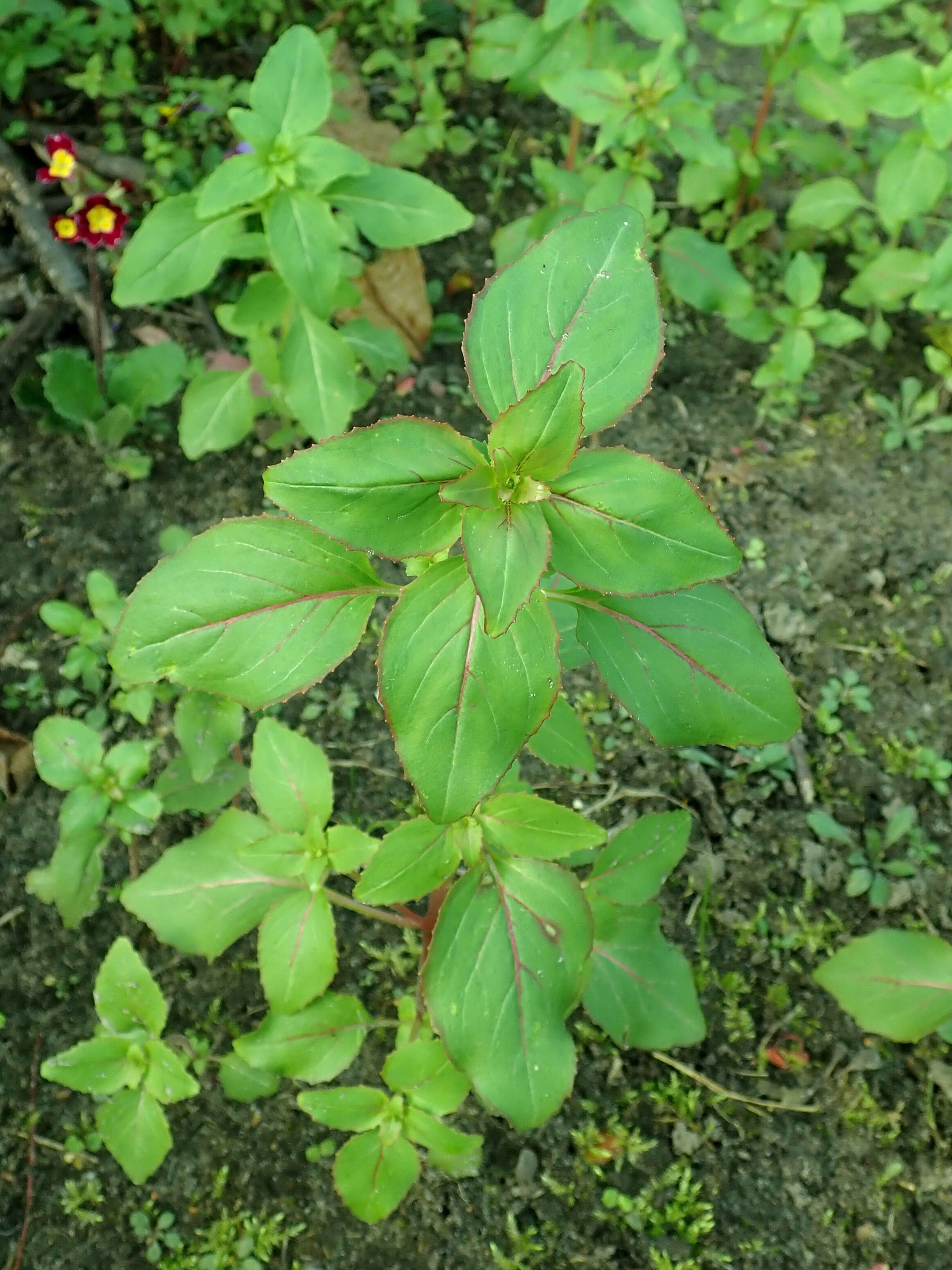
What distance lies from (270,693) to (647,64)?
212 centimetres

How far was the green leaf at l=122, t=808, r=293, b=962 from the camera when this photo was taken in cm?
190

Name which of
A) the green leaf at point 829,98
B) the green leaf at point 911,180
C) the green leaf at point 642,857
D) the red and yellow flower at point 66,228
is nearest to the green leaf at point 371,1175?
the green leaf at point 642,857

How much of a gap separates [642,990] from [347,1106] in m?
0.63

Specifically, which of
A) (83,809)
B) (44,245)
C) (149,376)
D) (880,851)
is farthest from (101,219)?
(880,851)

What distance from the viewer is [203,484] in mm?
2818

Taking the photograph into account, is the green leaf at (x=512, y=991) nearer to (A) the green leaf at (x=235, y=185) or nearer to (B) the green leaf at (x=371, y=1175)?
(B) the green leaf at (x=371, y=1175)

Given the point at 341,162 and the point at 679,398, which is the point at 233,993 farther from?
the point at 679,398

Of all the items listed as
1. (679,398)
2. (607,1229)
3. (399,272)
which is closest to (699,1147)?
(607,1229)

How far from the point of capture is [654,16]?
2.56 metres

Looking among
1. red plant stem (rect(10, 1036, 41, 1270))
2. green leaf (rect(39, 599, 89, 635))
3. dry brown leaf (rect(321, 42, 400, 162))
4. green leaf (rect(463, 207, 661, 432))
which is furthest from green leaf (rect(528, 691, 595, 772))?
dry brown leaf (rect(321, 42, 400, 162))

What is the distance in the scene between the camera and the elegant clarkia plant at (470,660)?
1126mm

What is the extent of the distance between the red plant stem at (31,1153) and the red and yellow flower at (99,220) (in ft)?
6.41

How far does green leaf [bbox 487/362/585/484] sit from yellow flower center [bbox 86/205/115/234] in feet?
6.11

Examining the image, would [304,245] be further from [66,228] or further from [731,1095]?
[731,1095]
